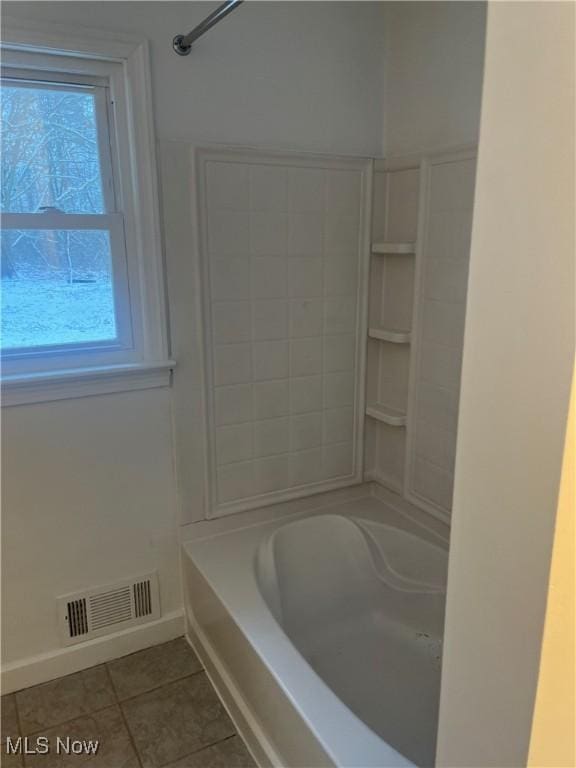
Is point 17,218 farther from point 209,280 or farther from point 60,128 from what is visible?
point 209,280

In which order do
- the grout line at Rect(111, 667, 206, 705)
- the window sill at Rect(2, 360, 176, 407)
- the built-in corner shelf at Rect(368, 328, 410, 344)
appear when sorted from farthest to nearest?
the built-in corner shelf at Rect(368, 328, 410, 344), the grout line at Rect(111, 667, 206, 705), the window sill at Rect(2, 360, 176, 407)

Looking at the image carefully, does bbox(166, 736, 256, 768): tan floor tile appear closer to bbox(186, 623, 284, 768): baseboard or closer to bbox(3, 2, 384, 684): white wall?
bbox(186, 623, 284, 768): baseboard

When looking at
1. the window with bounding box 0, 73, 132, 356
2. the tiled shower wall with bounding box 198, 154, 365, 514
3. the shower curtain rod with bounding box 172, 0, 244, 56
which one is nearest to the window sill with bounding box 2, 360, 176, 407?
the window with bounding box 0, 73, 132, 356

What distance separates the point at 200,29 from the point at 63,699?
2115mm

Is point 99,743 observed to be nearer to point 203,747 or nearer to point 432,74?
point 203,747

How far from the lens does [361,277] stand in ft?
7.44

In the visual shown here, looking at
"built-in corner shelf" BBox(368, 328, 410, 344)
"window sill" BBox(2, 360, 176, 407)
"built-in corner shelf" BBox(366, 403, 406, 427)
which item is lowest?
"built-in corner shelf" BBox(366, 403, 406, 427)

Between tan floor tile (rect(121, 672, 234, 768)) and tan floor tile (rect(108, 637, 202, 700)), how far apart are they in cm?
4

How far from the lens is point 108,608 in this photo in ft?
6.69

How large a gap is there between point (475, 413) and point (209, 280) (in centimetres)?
149

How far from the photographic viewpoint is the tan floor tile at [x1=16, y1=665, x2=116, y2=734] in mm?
Result: 1812

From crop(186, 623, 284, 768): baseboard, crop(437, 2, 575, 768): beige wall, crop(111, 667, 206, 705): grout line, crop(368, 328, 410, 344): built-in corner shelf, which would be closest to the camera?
crop(437, 2, 575, 768): beige wall
